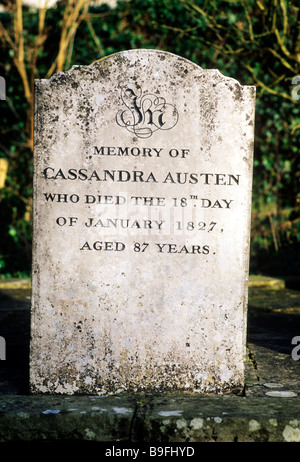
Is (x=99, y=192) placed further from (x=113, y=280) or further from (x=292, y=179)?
(x=292, y=179)

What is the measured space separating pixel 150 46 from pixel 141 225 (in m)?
5.56

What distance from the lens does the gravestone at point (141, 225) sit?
2629mm

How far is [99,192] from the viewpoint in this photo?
2.66 metres

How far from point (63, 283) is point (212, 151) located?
3.15 ft

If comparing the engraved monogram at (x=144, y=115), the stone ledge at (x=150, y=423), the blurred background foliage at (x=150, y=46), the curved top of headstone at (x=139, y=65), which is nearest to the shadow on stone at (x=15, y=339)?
the stone ledge at (x=150, y=423)

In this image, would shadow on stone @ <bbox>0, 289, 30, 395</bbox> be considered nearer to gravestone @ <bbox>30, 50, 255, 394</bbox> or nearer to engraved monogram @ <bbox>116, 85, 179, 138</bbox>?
gravestone @ <bbox>30, 50, 255, 394</bbox>

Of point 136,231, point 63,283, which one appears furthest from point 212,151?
point 63,283

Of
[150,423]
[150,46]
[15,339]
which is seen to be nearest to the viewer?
[150,423]

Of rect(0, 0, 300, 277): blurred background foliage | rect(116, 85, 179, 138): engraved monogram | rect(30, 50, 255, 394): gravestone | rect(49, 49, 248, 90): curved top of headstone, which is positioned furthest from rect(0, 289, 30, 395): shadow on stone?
rect(0, 0, 300, 277): blurred background foliage

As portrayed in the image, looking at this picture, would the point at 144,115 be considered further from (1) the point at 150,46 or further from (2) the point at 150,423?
(1) the point at 150,46

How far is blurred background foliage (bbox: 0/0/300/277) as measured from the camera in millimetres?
6961

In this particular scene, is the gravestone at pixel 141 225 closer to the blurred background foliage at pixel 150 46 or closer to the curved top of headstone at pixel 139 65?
the curved top of headstone at pixel 139 65

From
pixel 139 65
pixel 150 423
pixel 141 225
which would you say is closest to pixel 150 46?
pixel 139 65

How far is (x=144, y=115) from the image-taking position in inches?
105
